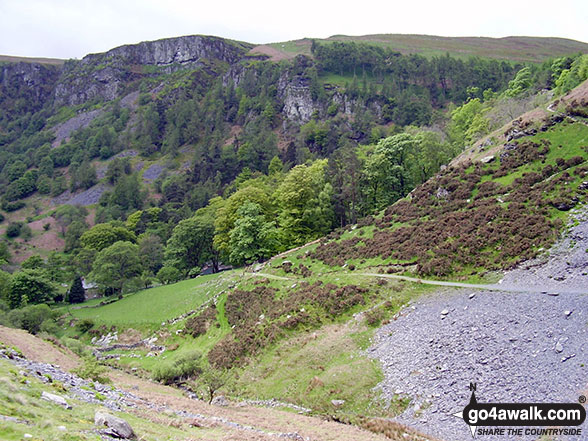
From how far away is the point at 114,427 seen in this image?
13.7 metres

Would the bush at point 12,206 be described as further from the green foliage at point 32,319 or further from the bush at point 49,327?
the bush at point 49,327

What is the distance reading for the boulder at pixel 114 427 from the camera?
13.5 metres

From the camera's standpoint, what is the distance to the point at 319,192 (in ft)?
227

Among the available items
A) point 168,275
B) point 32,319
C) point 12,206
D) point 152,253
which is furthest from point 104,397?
point 12,206

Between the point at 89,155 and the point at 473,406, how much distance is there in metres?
188

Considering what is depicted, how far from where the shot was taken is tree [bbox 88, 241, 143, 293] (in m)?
72.9

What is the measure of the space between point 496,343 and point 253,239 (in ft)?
139

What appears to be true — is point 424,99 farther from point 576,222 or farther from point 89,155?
point 89,155

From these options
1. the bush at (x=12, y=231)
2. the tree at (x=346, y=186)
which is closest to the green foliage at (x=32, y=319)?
the tree at (x=346, y=186)

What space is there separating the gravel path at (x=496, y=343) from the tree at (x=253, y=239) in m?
31.6

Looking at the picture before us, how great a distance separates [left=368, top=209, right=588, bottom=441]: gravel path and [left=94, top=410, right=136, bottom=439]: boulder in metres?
16.3

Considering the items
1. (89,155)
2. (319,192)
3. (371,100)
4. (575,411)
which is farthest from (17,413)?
(89,155)

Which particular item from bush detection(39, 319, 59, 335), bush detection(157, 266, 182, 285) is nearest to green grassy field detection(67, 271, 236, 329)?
bush detection(39, 319, 59, 335)

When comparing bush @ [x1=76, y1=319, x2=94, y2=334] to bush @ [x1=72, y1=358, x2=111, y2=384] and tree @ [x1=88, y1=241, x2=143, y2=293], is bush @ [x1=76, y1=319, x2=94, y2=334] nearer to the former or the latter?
tree @ [x1=88, y1=241, x2=143, y2=293]
